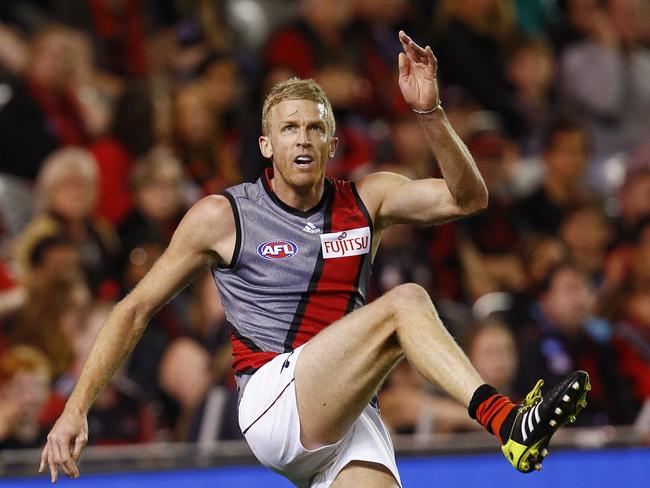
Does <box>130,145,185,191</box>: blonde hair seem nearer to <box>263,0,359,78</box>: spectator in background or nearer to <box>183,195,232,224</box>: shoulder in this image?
<box>263,0,359,78</box>: spectator in background

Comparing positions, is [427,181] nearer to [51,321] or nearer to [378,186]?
[378,186]

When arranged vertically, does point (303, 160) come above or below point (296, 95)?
below

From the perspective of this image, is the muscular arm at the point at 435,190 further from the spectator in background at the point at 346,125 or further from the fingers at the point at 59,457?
the spectator in background at the point at 346,125

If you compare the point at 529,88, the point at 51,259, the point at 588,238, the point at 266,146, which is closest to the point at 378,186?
the point at 266,146

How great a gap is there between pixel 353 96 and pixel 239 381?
180 inches

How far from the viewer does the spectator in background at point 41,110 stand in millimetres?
8047

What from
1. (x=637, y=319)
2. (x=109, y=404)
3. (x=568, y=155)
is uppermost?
(x=568, y=155)

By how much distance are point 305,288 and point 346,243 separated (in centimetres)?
22

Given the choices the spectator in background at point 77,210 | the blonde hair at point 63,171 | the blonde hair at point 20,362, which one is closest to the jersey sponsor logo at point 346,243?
the blonde hair at point 20,362

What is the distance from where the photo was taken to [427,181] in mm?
5027

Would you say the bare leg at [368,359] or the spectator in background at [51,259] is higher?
the bare leg at [368,359]

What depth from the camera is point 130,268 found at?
7781 mm

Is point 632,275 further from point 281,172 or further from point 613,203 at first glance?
point 281,172

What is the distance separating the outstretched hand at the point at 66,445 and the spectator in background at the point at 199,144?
12.7 ft
